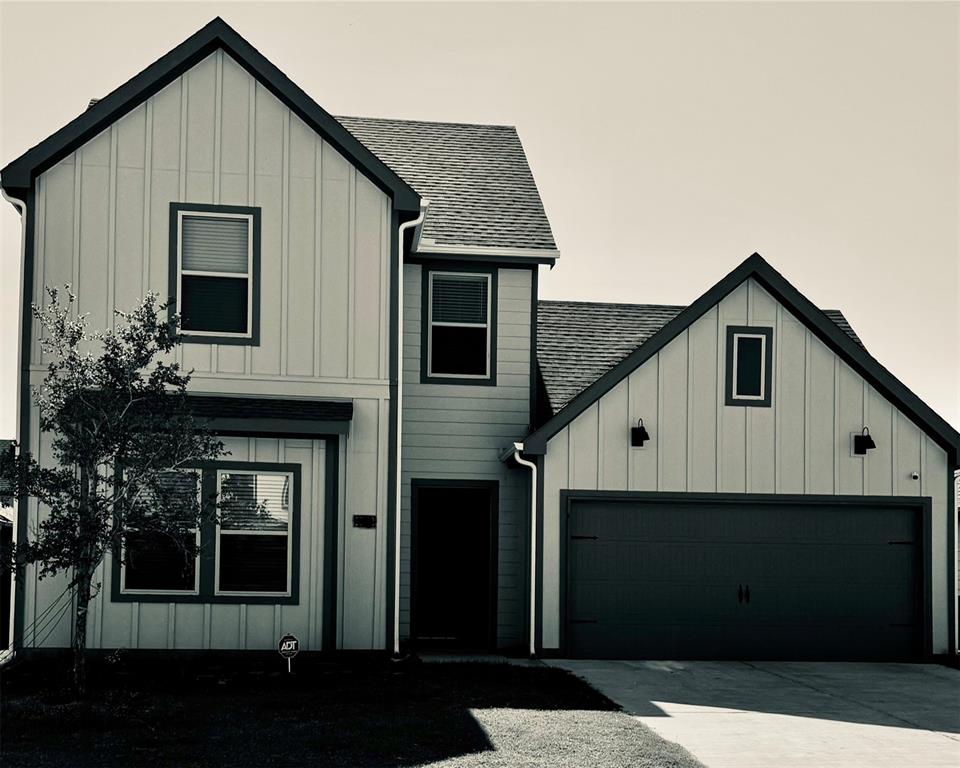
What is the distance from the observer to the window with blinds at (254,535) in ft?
48.4

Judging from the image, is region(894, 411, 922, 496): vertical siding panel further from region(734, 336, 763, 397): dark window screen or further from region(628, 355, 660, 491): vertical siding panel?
region(628, 355, 660, 491): vertical siding panel

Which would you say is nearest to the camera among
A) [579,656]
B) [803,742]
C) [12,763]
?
[12,763]

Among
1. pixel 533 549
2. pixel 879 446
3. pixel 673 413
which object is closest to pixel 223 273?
pixel 533 549

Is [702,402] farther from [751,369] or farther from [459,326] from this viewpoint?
[459,326]

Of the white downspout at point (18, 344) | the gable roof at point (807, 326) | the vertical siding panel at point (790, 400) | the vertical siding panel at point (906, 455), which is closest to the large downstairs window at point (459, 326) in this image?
the gable roof at point (807, 326)

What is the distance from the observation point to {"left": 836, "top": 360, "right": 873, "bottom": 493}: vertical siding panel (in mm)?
16750

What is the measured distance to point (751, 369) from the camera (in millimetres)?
16594

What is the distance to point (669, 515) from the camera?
16562mm

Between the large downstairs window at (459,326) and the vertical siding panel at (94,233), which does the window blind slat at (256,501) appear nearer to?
the vertical siding panel at (94,233)

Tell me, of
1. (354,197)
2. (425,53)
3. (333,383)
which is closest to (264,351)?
(333,383)

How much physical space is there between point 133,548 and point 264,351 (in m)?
2.72

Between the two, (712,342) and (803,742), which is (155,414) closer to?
(803,742)

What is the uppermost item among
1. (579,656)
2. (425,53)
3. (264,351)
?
(425,53)

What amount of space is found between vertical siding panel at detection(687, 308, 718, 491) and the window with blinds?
5.24 meters
